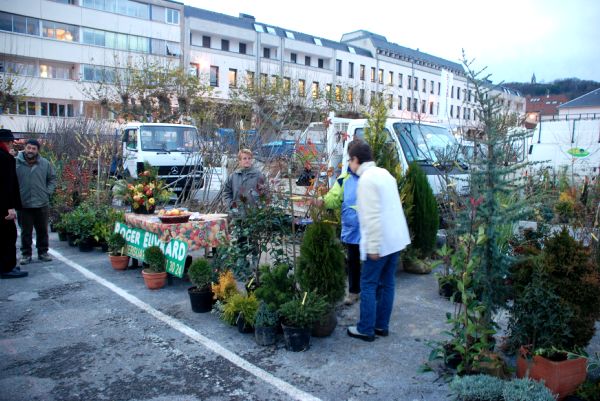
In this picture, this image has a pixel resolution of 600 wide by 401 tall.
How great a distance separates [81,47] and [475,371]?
140 feet

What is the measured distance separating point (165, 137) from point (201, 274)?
36.7ft

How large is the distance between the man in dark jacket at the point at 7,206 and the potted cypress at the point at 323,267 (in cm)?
456

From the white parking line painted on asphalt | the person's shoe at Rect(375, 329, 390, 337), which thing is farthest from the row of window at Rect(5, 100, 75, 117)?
the person's shoe at Rect(375, 329, 390, 337)

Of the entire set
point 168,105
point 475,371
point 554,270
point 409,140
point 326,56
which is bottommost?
point 475,371

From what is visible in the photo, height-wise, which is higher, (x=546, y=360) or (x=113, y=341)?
(x=546, y=360)

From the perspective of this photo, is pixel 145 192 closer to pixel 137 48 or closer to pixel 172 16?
pixel 137 48

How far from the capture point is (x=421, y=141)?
8.62 m

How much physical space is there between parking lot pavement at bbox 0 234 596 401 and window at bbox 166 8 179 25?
4174cm

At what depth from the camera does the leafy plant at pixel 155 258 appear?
243 inches

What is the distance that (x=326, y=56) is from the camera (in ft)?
181

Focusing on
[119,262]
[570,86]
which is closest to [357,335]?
[119,262]

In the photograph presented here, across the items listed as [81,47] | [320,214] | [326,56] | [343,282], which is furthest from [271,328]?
[326,56]

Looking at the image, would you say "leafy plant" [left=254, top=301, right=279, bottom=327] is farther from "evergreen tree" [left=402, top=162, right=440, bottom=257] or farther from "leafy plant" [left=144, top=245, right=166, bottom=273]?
"evergreen tree" [left=402, top=162, right=440, bottom=257]

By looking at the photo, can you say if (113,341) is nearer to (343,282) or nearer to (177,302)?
(177,302)
